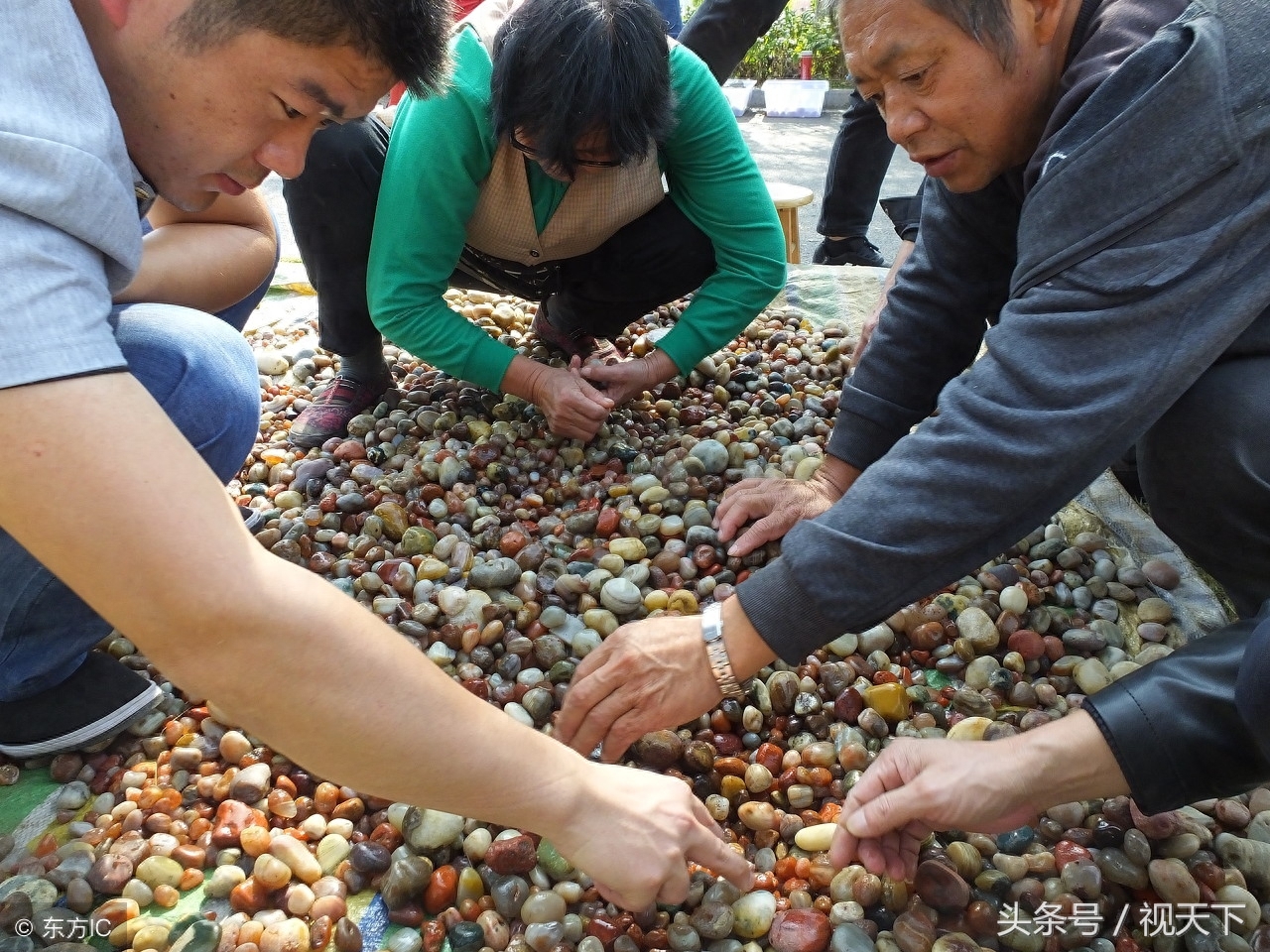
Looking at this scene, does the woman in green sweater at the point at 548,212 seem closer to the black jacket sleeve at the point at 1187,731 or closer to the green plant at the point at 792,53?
the black jacket sleeve at the point at 1187,731

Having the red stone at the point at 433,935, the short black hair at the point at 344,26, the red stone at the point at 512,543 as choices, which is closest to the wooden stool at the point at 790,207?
the red stone at the point at 512,543

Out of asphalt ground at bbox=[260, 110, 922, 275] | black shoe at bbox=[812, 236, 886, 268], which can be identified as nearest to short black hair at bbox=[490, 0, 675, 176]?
asphalt ground at bbox=[260, 110, 922, 275]

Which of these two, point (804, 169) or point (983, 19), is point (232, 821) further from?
point (804, 169)

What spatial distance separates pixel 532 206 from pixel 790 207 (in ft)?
4.51

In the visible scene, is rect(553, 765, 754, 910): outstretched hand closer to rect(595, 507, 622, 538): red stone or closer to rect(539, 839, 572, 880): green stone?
rect(539, 839, 572, 880): green stone

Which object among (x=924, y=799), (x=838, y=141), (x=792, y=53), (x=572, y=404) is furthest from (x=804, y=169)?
(x=924, y=799)

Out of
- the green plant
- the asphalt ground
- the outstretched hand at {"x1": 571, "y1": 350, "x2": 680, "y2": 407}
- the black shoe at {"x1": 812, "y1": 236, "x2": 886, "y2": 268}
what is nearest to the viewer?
the outstretched hand at {"x1": 571, "y1": 350, "x2": 680, "y2": 407}

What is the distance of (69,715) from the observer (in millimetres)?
1305

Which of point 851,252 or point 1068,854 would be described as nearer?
point 1068,854

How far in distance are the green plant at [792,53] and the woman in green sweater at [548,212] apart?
6931 millimetres

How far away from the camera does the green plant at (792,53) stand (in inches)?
328

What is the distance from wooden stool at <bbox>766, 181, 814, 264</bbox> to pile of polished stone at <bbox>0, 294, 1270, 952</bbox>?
1.37m

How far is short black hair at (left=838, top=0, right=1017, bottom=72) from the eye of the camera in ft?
3.50

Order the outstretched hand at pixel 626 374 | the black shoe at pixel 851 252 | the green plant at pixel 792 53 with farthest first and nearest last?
the green plant at pixel 792 53
the black shoe at pixel 851 252
the outstretched hand at pixel 626 374
